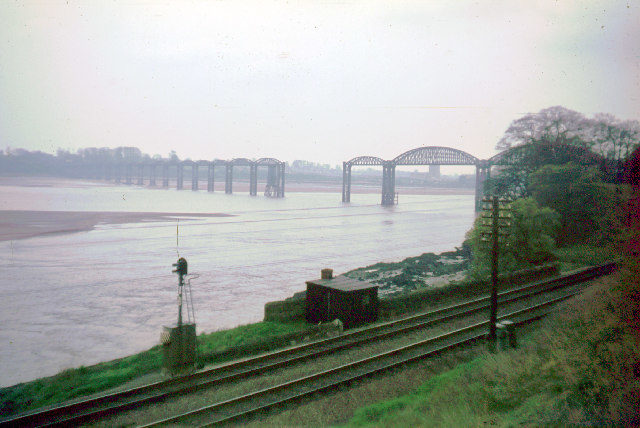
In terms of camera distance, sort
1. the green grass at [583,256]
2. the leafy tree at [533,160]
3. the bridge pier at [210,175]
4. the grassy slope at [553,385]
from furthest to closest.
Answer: the bridge pier at [210,175] < the leafy tree at [533,160] < the green grass at [583,256] < the grassy slope at [553,385]

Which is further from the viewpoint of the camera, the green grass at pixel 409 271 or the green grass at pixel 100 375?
the green grass at pixel 409 271

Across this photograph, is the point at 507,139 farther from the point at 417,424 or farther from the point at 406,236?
the point at 417,424

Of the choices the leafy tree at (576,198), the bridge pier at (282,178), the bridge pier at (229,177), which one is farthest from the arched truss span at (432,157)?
the leafy tree at (576,198)

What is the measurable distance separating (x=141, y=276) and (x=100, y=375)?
62.5 ft

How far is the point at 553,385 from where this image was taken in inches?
356

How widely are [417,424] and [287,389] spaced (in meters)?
3.63

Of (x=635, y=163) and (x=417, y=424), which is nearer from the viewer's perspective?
(x=417, y=424)

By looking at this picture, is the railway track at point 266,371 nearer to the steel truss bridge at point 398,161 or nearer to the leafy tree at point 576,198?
the leafy tree at point 576,198

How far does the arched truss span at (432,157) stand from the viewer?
5689 inches

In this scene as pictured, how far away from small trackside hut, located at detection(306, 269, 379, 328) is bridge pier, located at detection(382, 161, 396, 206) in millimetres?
117413

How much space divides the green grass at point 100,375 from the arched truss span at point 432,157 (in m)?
134

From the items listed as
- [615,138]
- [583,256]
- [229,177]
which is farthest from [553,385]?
[229,177]

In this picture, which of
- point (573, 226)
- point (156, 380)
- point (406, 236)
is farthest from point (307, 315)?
point (406, 236)

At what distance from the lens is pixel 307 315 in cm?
1947
